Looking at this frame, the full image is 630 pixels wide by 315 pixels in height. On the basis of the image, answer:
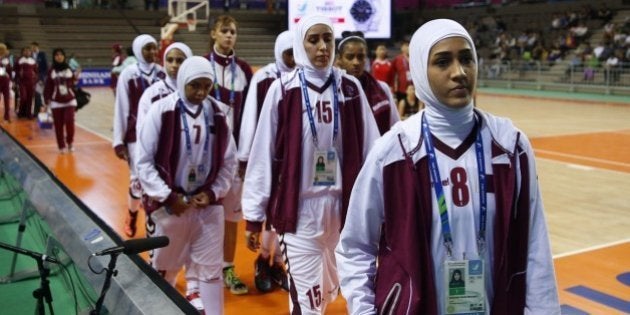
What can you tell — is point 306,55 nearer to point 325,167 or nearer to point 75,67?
point 325,167

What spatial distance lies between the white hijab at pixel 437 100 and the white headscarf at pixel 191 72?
2.22 metres

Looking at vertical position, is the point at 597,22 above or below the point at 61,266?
above

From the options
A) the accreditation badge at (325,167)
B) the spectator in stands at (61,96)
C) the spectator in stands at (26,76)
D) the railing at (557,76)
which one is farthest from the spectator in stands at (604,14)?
the accreditation badge at (325,167)

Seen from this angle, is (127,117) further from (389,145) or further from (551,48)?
(551,48)

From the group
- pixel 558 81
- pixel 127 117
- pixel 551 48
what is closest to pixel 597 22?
pixel 551 48

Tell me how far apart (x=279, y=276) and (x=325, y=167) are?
76.1 inches

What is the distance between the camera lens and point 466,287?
2094mm

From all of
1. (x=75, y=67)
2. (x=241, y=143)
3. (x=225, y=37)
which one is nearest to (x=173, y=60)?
(x=225, y=37)

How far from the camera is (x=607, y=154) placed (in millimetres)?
11312

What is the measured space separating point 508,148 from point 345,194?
1.66 m

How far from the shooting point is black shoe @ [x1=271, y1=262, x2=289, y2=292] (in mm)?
5305

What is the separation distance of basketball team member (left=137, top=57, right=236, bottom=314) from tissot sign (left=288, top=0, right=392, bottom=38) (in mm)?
8105

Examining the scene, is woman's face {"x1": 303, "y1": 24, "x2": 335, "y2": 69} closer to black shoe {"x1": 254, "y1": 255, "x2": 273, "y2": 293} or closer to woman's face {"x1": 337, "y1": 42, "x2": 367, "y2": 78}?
woman's face {"x1": 337, "y1": 42, "x2": 367, "y2": 78}

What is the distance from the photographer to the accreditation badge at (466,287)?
2090mm
